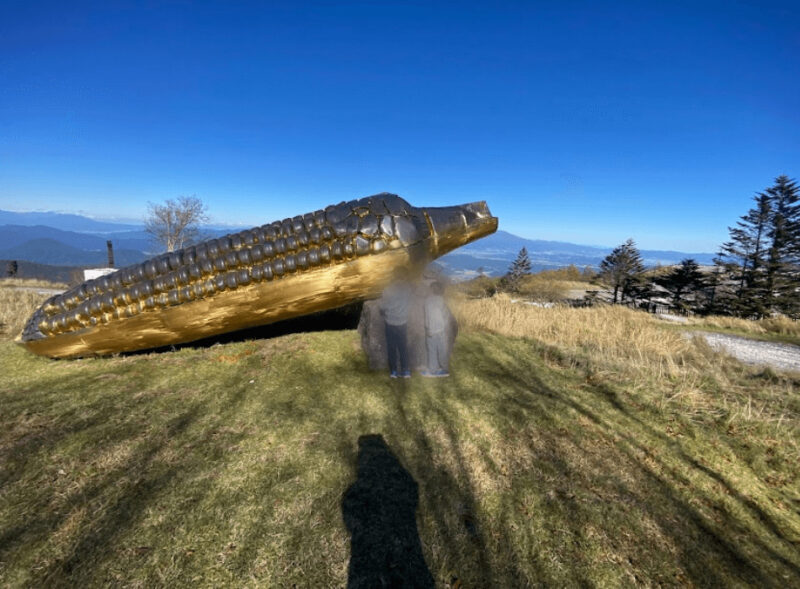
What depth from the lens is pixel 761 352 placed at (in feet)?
25.7

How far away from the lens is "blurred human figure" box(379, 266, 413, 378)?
4.42 meters

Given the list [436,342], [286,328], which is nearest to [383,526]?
[436,342]

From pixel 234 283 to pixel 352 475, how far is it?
2646mm

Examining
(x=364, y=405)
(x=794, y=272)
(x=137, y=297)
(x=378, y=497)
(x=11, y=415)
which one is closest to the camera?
(x=378, y=497)

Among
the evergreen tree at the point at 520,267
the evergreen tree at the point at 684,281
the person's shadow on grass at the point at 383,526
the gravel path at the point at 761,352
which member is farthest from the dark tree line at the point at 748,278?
the person's shadow on grass at the point at 383,526

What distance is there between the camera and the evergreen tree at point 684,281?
111 feet

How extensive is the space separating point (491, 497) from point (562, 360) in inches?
148

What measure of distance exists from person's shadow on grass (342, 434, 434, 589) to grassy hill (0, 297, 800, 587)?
7 cm

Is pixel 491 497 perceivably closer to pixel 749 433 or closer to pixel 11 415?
pixel 749 433

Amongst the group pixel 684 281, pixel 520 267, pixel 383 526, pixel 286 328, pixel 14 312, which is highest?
pixel 14 312

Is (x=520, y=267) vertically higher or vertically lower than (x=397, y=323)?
lower

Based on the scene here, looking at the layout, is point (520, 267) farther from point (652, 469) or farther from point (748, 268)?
point (652, 469)

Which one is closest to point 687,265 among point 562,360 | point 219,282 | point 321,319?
point 562,360

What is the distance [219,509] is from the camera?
2170mm
